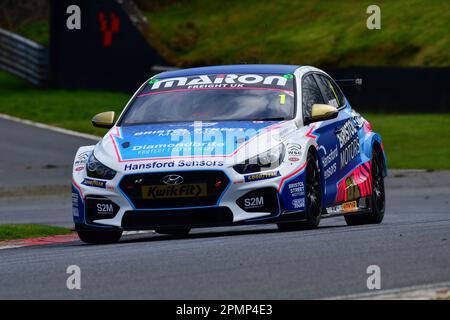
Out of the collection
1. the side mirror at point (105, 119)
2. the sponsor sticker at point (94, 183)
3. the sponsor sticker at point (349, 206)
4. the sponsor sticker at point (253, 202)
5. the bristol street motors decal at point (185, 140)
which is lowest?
the sponsor sticker at point (349, 206)

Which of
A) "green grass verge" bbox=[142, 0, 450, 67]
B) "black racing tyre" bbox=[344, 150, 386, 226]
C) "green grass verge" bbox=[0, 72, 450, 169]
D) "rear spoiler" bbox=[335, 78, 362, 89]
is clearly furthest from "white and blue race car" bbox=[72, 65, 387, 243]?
"green grass verge" bbox=[142, 0, 450, 67]

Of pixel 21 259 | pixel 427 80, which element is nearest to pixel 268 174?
pixel 21 259

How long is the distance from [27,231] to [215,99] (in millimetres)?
3241

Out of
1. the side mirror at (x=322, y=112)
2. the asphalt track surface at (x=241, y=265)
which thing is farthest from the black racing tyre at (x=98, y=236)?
the side mirror at (x=322, y=112)

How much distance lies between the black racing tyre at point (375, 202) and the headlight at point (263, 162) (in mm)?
2543

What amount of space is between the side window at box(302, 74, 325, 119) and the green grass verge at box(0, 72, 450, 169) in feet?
39.8

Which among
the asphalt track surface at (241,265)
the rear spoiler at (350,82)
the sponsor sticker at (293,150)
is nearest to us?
the asphalt track surface at (241,265)

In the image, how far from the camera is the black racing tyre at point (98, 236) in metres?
12.4

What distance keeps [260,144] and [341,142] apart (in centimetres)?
173

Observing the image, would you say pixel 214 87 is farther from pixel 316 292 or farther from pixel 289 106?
pixel 316 292

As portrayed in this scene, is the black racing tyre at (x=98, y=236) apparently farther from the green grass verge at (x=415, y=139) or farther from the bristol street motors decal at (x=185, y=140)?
the green grass verge at (x=415, y=139)

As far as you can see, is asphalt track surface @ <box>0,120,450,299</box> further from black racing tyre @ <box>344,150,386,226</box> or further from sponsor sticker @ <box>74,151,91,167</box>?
black racing tyre @ <box>344,150,386,226</box>

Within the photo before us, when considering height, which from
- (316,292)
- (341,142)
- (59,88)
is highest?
(316,292)
